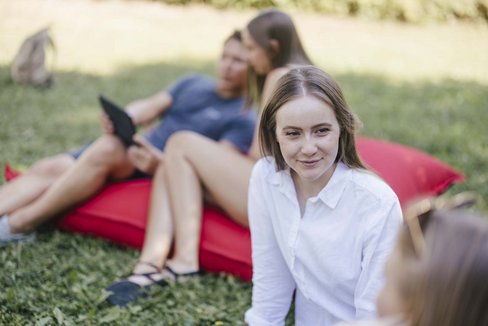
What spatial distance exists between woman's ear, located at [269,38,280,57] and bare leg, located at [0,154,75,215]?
1.36 metres

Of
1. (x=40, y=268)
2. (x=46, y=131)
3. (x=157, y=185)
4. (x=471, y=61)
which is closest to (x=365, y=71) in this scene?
(x=471, y=61)

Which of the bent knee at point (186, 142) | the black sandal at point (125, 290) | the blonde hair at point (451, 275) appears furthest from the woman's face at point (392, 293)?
the bent knee at point (186, 142)

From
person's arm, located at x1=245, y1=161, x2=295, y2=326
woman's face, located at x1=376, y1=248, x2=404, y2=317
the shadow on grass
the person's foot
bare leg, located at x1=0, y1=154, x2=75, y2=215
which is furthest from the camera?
bare leg, located at x1=0, y1=154, x2=75, y2=215

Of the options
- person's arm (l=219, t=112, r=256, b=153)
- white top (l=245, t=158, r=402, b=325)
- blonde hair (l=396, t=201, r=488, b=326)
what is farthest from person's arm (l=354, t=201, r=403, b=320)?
person's arm (l=219, t=112, r=256, b=153)

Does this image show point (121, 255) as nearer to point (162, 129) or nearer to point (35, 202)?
point (35, 202)

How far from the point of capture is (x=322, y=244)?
7.67 feet

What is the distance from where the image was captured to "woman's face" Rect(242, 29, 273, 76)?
11.2 feet

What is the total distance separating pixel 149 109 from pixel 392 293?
9.98 feet

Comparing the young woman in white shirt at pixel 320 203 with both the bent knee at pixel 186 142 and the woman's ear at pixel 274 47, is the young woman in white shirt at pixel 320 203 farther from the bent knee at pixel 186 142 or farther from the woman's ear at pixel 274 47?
the woman's ear at pixel 274 47

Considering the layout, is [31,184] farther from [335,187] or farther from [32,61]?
[32,61]

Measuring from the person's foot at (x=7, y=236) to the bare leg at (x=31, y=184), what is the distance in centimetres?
7

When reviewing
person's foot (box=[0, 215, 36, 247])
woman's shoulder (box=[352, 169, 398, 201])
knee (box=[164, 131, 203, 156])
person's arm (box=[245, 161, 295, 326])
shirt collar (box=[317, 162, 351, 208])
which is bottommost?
person's foot (box=[0, 215, 36, 247])

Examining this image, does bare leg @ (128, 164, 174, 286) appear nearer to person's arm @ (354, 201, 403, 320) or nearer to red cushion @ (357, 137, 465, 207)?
red cushion @ (357, 137, 465, 207)

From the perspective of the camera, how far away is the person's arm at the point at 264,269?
8.37ft
